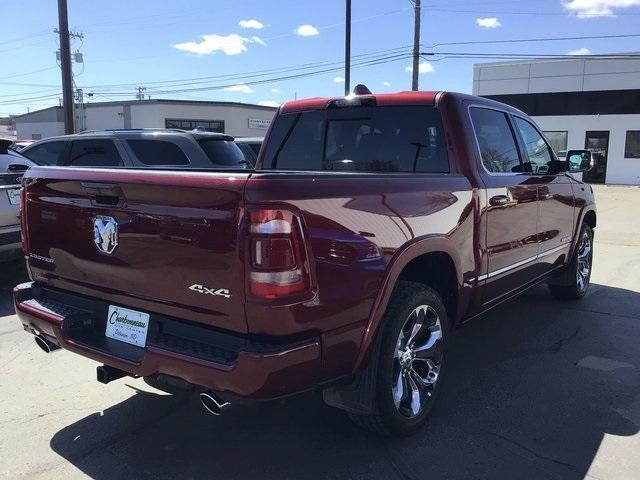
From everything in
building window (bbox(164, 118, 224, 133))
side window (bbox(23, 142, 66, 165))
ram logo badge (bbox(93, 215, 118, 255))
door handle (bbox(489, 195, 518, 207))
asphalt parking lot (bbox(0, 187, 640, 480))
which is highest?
building window (bbox(164, 118, 224, 133))

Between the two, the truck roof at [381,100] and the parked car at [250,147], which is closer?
the truck roof at [381,100]

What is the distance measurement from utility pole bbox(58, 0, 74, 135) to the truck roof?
15615 mm

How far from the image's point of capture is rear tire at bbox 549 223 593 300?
240 inches

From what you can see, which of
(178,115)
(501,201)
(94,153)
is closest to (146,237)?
(501,201)

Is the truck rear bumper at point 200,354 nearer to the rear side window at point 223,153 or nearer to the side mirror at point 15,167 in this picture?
the side mirror at point 15,167

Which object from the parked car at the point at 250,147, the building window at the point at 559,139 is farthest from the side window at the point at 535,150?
the building window at the point at 559,139

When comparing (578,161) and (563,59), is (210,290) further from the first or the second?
(563,59)

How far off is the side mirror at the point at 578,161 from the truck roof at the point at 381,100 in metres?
2.49

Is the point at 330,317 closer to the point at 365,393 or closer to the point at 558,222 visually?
the point at 365,393

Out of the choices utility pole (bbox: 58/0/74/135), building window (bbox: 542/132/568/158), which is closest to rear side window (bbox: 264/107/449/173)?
utility pole (bbox: 58/0/74/135)

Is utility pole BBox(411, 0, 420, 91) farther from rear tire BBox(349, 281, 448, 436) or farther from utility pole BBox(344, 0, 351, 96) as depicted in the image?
rear tire BBox(349, 281, 448, 436)

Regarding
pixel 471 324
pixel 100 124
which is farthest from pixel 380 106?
pixel 100 124

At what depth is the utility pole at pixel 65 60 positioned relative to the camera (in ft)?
58.2

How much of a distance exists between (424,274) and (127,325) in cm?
180
